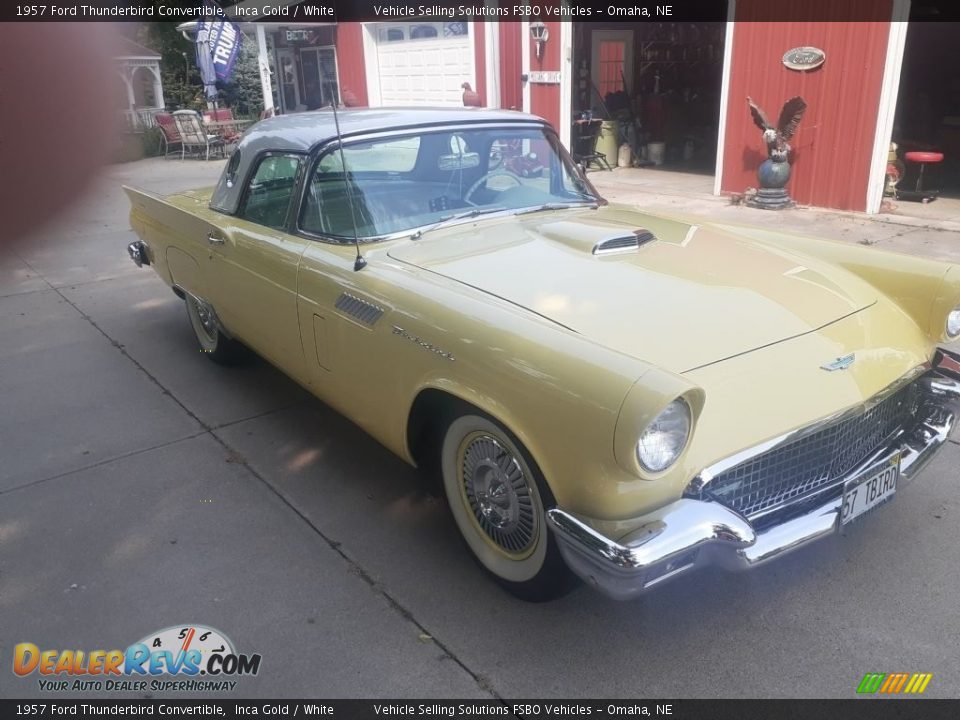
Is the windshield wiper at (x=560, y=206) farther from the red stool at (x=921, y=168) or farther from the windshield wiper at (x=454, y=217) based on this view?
the red stool at (x=921, y=168)

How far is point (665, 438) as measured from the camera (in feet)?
7.26

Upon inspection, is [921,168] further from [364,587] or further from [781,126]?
[364,587]

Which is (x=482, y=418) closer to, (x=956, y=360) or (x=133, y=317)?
(x=956, y=360)

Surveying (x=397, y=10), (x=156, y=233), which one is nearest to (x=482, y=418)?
(x=156, y=233)

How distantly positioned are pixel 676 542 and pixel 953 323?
183cm

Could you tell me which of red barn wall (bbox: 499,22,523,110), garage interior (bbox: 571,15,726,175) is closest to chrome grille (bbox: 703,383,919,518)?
garage interior (bbox: 571,15,726,175)

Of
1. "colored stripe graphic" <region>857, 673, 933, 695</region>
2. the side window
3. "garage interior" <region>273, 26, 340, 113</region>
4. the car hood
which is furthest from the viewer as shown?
"garage interior" <region>273, 26, 340, 113</region>

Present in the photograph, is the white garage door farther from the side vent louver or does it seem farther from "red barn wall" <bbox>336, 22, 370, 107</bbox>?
the side vent louver

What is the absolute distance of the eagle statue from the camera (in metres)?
8.77

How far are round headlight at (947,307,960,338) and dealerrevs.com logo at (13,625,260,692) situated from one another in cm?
295

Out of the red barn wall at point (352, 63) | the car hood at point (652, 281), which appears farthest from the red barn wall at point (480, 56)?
the car hood at point (652, 281)

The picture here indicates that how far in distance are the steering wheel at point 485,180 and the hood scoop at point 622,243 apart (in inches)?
31.2
